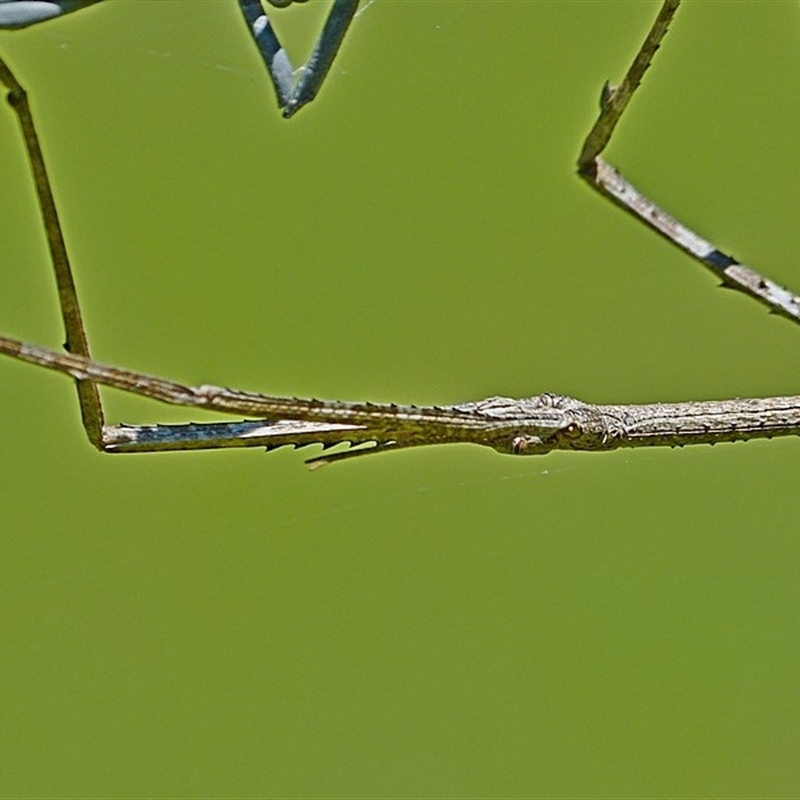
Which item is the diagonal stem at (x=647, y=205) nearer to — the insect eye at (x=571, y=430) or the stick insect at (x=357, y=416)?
the stick insect at (x=357, y=416)

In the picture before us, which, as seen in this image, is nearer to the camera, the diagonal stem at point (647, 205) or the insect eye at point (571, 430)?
the insect eye at point (571, 430)

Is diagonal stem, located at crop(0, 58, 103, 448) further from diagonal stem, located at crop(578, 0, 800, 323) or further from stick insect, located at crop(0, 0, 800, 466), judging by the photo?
diagonal stem, located at crop(578, 0, 800, 323)

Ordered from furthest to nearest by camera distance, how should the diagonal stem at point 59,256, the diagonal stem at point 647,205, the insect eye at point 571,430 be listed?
the diagonal stem at point 647,205 < the insect eye at point 571,430 < the diagonal stem at point 59,256

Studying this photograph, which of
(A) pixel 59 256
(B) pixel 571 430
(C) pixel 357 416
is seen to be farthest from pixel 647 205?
(A) pixel 59 256

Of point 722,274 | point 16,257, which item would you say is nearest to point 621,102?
point 722,274

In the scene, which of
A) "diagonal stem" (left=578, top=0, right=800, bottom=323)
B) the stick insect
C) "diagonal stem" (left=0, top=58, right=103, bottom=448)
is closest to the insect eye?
the stick insect

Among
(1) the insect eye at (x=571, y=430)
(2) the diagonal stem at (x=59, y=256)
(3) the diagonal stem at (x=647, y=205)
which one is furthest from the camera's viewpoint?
(3) the diagonal stem at (x=647, y=205)

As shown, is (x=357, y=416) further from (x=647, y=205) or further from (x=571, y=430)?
(x=647, y=205)

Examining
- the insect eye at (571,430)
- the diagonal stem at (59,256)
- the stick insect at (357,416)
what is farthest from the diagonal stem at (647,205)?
the diagonal stem at (59,256)

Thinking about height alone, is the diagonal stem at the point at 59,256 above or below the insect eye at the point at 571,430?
above
